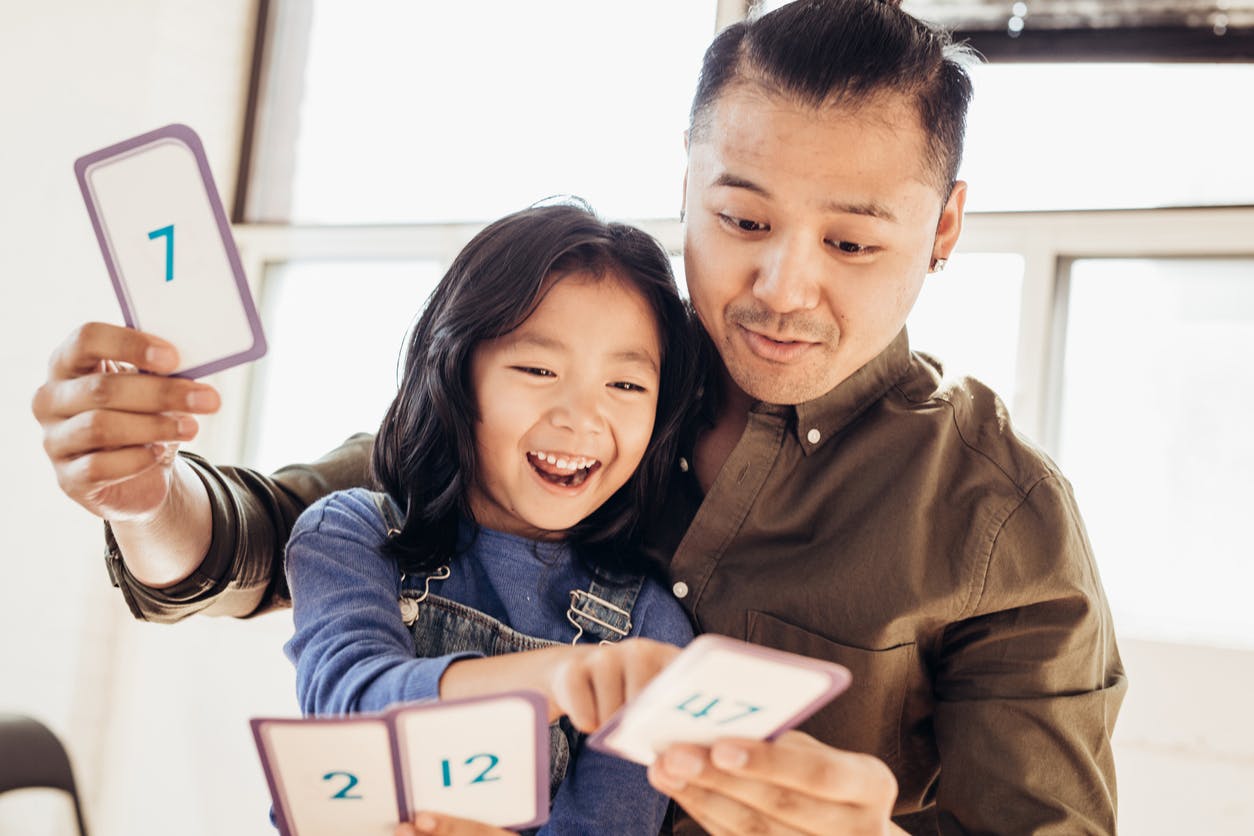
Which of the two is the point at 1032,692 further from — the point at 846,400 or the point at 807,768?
the point at 807,768

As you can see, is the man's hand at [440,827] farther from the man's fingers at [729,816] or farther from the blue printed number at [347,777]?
the man's fingers at [729,816]

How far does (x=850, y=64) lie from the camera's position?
1.36 meters

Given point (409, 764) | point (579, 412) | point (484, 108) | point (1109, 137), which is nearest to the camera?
point (409, 764)

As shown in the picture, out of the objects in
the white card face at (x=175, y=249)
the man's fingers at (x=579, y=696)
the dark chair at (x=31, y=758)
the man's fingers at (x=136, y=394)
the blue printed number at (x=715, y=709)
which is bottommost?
the dark chair at (x=31, y=758)

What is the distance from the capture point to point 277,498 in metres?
1.63

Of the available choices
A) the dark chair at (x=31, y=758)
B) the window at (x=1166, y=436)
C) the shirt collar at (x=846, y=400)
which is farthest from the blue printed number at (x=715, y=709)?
the dark chair at (x=31, y=758)

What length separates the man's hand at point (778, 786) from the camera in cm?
87

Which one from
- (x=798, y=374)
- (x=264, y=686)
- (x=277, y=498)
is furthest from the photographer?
(x=264, y=686)

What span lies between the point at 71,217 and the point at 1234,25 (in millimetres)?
2830

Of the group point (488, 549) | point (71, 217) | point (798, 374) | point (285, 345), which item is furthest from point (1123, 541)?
point (71, 217)

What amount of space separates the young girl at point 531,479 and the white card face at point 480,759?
0.84 ft

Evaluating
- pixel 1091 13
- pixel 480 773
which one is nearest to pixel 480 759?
pixel 480 773

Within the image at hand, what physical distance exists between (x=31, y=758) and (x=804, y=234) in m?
1.86

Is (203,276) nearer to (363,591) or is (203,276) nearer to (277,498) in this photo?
(363,591)
